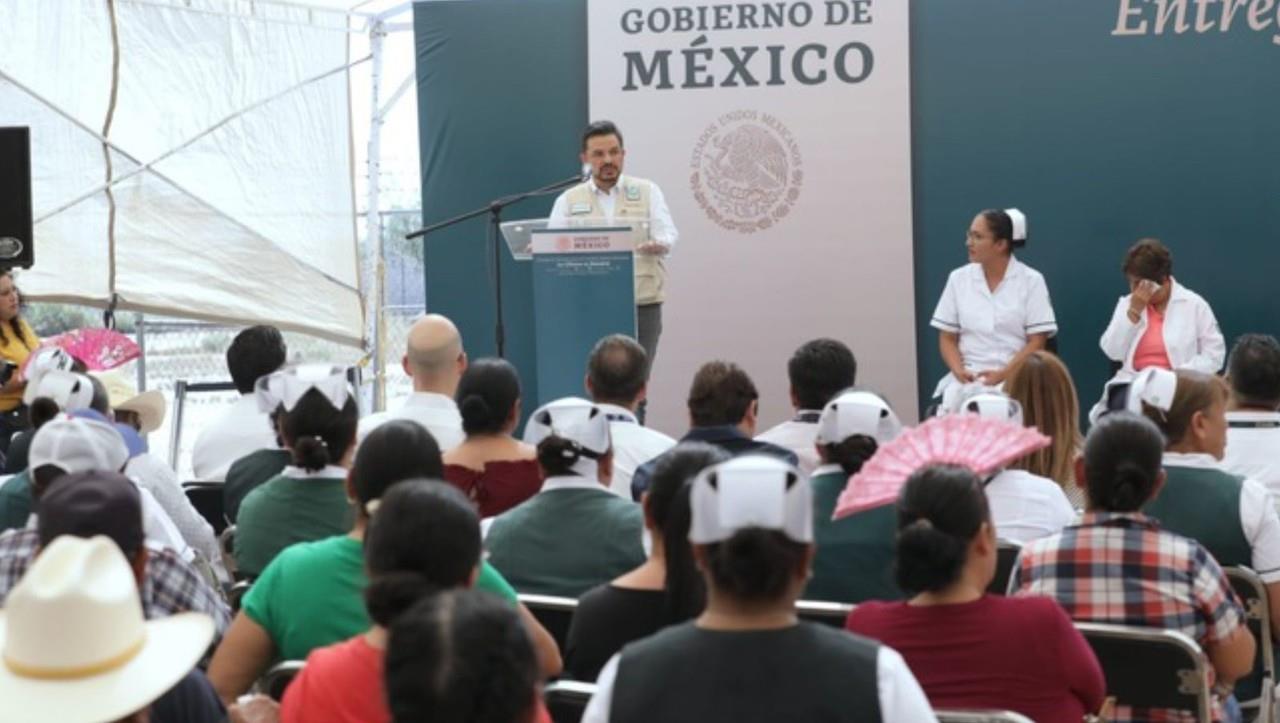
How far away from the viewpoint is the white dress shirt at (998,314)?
752 cm

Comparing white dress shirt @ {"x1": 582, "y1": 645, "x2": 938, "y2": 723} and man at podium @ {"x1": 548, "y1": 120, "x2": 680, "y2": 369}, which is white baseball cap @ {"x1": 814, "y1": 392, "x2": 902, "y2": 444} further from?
man at podium @ {"x1": 548, "y1": 120, "x2": 680, "y2": 369}

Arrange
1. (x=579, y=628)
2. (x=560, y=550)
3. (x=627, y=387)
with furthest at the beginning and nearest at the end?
(x=627, y=387) → (x=560, y=550) → (x=579, y=628)

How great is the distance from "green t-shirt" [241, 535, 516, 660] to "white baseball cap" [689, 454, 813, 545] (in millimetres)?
831

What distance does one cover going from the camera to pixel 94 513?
244 centimetres

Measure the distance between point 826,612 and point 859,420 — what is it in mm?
833

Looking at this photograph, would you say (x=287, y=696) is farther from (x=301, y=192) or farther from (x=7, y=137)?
(x=301, y=192)

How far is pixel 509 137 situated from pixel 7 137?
10.2 feet

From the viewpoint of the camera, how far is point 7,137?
278 inches

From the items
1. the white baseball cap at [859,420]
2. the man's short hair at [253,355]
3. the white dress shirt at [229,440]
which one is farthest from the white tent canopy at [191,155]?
the white baseball cap at [859,420]

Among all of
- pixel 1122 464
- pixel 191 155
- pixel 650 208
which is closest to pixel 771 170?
pixel 650 208

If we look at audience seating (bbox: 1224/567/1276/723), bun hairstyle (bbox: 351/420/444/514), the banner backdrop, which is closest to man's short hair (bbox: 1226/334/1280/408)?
audience seating (bbox: 1224/567/1276/723)

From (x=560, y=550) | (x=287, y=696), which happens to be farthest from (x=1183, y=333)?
(x=287, y=696)

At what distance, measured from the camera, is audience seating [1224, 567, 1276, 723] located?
345cm

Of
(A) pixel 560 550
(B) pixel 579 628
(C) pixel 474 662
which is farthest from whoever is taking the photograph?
(A) pixel 560 550
